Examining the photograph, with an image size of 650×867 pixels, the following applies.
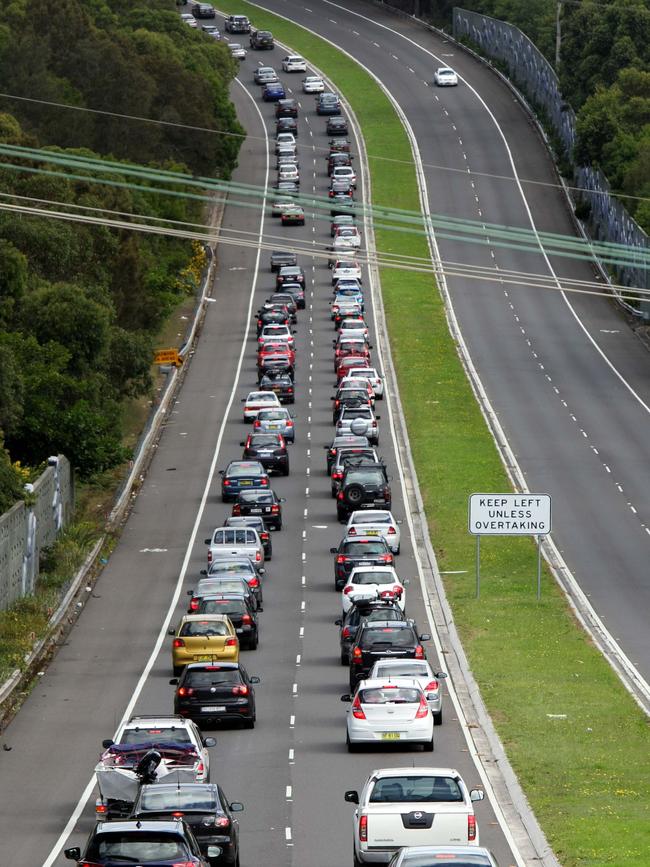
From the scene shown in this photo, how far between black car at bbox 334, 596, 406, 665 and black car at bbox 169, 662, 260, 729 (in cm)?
555

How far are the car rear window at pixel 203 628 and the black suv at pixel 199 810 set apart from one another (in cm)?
1527

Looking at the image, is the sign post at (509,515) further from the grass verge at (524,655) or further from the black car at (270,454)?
the black car at (270,454)

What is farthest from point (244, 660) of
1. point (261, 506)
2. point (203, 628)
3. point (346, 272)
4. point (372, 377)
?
point (346, 272)

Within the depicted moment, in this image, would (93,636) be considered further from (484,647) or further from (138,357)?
(138,357)

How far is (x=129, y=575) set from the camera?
175 feet

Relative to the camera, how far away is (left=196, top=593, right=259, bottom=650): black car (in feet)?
137

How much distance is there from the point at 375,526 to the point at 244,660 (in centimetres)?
1182

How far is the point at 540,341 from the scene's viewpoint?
91.0m

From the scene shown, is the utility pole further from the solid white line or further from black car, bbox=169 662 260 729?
black car, bbox=169 662 260 729

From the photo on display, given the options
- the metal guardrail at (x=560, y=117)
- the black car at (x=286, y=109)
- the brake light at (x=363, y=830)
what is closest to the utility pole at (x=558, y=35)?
the metal guardrail at (x=560, y=117)

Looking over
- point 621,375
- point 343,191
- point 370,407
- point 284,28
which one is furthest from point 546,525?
point 284,28

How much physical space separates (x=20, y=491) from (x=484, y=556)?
45.9 ft

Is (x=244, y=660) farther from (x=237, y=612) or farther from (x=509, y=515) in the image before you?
(x=509, y=515)

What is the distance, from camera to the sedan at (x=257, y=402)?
73.9 meters
